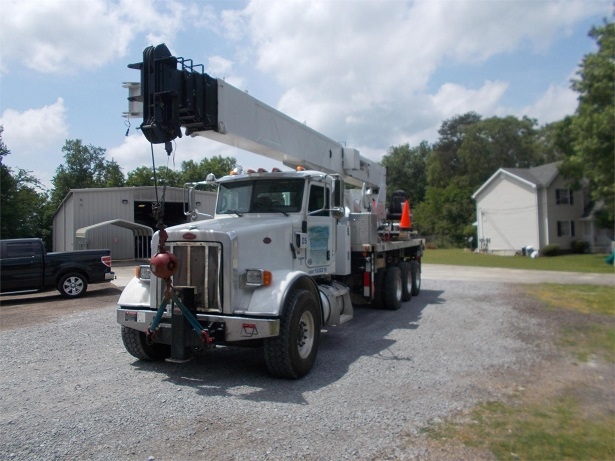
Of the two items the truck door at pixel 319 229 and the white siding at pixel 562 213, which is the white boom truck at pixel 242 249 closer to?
the truck door at pixel 319 229

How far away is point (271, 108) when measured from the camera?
24.2 ft

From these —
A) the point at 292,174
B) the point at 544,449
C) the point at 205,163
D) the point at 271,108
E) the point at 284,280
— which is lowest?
the point at 544,449

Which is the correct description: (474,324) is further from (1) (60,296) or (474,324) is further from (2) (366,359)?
(1) (60,296)

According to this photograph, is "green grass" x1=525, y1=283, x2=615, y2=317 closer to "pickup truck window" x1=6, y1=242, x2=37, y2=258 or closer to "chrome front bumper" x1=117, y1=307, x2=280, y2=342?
"chrome front bumper" x1=117, y1=307, x2=280, y2=342

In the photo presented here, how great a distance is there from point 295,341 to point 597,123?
77.4ft

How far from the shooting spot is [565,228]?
3697 centimetres

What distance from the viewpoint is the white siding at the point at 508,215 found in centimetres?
3644

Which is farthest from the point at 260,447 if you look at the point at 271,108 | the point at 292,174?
the point at 271,108

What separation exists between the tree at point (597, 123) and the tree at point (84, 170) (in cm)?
5292

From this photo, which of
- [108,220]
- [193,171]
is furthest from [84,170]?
[108,220]

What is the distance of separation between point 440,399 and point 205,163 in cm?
6140

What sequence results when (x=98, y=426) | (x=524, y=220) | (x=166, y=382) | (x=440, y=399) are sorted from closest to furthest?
(x=98, y=426) → (x=440, y=399) → (x=166, y=382) → (x=524, y=220)

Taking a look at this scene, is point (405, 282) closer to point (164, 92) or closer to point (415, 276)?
point (415, 276)

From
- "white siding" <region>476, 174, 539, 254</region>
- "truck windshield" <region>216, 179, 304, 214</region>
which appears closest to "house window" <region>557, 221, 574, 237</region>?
"white siding" <region>476, 174, 539, 254</region>
